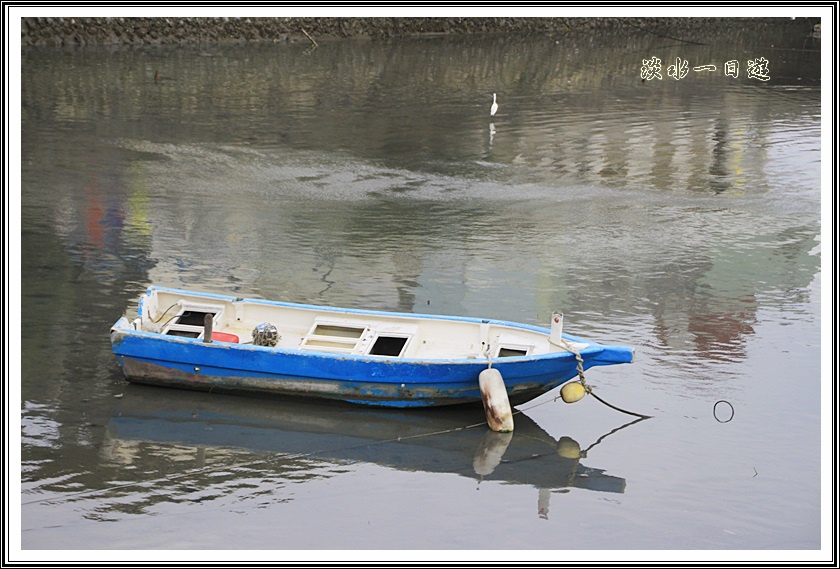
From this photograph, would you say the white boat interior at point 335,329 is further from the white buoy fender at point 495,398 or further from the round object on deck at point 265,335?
the white buoy fender at point 495,398

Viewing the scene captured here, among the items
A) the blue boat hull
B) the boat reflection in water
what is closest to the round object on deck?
the blue boat hull

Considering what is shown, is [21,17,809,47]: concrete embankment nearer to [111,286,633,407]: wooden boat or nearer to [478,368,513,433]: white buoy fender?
[111,286,633,407]: wooden boat

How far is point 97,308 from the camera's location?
19.0 metres

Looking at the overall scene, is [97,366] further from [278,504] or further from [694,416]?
[694,416]

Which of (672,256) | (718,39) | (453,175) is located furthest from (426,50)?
(672,256)

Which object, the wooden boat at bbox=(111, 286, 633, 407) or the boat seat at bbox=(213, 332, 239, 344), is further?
the boat seat at bbox=(213, 332, 239, 344)

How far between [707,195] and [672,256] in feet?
19.2

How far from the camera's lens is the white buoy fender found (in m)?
14.5

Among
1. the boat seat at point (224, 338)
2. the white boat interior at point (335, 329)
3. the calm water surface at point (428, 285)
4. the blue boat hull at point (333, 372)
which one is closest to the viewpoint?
the calm water surface at point (428, 285)

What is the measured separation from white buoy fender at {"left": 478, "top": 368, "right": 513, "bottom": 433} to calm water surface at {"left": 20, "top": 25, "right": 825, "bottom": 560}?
0.27m

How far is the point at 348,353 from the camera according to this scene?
15.2 metres

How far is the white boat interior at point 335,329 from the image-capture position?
1557cm

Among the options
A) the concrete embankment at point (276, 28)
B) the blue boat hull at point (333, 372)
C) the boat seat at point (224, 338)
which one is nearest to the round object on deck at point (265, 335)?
the boat seat at point (224, 338)

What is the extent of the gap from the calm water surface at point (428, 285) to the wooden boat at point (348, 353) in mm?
399
